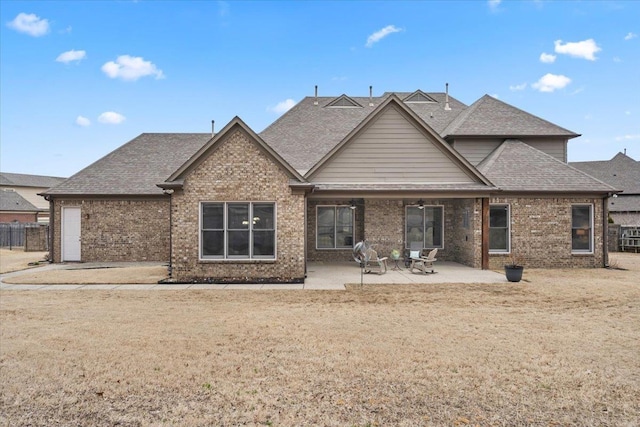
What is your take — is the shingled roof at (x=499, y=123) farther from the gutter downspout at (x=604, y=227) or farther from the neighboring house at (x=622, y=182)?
the neighboring house at (x=622, y=182)

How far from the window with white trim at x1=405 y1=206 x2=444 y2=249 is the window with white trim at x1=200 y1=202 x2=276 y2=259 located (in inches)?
274

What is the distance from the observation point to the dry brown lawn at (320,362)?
416 centimetres

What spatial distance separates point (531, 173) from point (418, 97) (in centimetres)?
1027

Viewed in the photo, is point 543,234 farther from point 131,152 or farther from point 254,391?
point 131,152

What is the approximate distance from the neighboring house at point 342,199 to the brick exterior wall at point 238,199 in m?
0.03

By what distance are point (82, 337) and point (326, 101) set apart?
20330 millimetres

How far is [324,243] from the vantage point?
1766 cm

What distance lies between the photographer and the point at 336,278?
13.3m

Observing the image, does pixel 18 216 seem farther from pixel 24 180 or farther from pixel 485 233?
pixel 485 233

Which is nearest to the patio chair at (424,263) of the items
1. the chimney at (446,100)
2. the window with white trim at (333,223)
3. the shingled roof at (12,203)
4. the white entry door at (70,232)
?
the window with white trim at (333,223)

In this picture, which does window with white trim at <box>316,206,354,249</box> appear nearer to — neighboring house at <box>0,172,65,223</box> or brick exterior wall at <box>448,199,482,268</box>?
brick exterior wall at <box>448,199,482,268</box>

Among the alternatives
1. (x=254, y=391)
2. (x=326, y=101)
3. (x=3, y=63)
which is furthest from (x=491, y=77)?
(x=3, y=63)

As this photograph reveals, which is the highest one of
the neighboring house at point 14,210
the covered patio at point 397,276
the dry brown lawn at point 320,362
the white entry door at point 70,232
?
the neighboring house at point 14,210

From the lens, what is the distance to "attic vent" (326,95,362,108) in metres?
23.8
